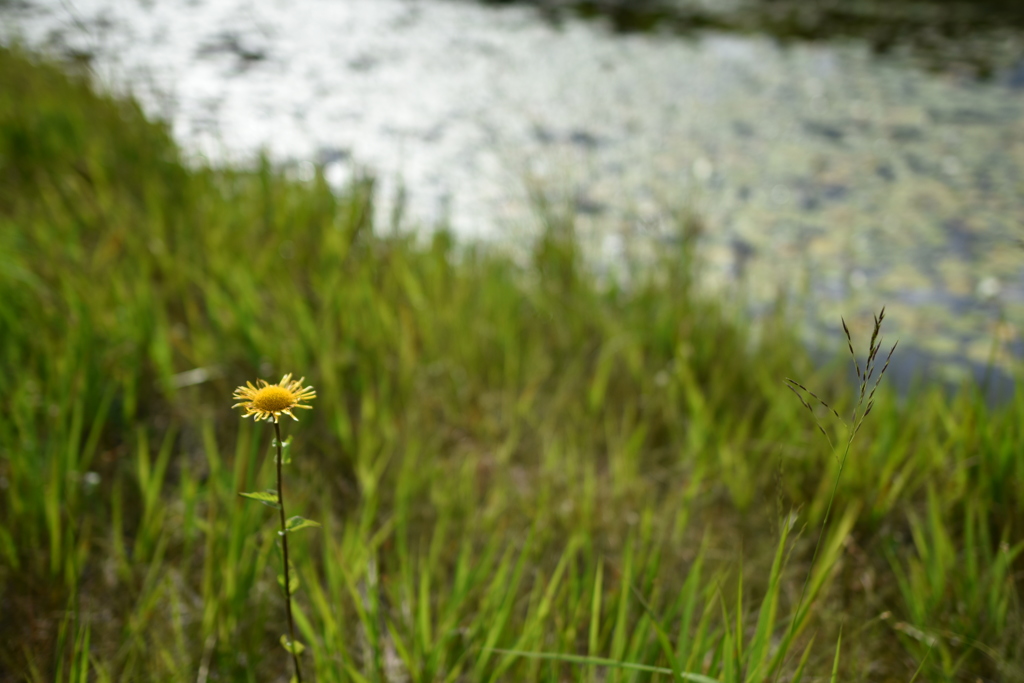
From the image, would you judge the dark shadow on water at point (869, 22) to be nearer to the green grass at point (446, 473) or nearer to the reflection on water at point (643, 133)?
the reflection on water at point (643, 133)

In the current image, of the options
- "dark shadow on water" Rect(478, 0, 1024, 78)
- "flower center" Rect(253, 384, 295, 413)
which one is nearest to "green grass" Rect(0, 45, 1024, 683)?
"flower center" Rect(253, 384, 295, 413)

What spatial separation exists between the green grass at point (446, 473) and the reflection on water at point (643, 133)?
387 mm

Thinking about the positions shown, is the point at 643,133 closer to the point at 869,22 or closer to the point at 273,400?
the point at 869,22

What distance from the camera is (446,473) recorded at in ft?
3.94

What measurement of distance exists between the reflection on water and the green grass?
387mm

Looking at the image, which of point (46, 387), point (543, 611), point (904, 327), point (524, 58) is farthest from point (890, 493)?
point (524, 58)

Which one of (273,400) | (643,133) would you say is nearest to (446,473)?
(273,400)

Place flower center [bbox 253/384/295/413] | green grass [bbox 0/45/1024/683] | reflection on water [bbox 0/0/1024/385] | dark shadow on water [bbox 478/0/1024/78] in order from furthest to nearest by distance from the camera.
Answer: dark shadow on water [bbox 478/0/1024/78] < reflection on water [bbox 0/0/1024/385] < green grass [bbox 0/45/1024/683] < flower center [bbox 253/384/295/413]

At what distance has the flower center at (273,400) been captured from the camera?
0.51 m

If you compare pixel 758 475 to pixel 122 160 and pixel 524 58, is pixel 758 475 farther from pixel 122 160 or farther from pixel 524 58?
pixel 524 58

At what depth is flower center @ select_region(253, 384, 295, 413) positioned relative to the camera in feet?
1.66

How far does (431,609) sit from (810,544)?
1.97ft

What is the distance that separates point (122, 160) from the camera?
7.30ft

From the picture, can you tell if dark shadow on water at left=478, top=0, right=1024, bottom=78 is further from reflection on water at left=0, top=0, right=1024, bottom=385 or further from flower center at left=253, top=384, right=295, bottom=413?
flower center at left=253, top=384, right=295, bottom=413
